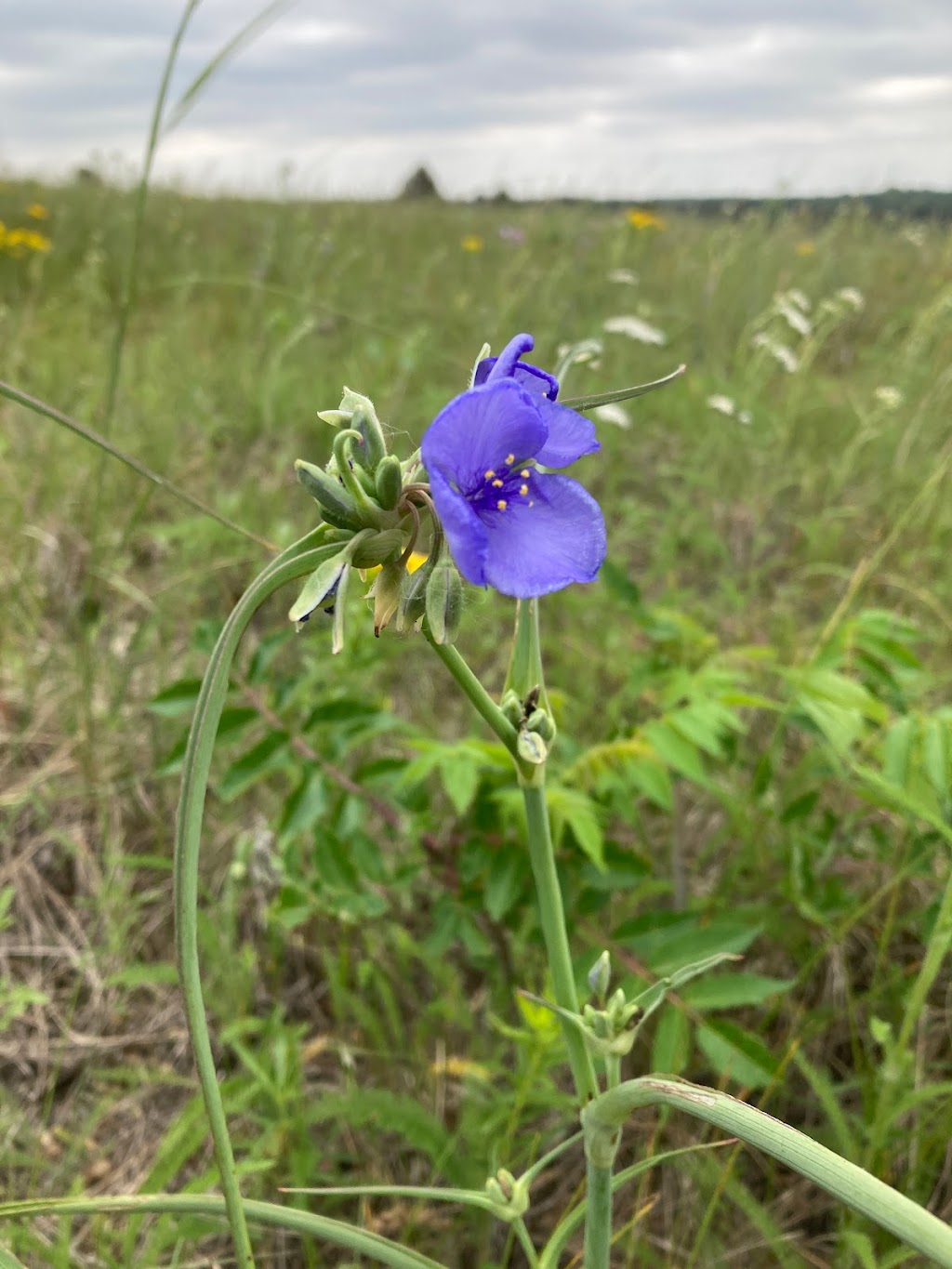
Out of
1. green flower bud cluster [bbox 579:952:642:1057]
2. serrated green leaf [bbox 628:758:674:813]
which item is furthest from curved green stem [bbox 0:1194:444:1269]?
serrated green leaf [bbox 628:758:674:813]

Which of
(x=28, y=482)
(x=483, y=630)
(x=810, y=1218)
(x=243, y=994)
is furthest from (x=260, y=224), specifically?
(x=810, y=1218)

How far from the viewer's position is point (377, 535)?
68 centimetres

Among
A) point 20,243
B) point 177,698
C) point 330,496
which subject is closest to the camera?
point 330,496

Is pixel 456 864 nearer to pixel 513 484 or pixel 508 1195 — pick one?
pixel 508 1195

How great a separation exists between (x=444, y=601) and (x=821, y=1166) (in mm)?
429

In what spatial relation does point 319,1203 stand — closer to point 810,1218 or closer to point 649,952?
point 649,952

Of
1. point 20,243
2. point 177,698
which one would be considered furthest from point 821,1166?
point 20,243

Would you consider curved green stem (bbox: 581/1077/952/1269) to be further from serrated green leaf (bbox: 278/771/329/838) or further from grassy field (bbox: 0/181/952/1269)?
serrated green leaf (bbox: 278/771/329/838)

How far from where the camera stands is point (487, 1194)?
2.84 ft

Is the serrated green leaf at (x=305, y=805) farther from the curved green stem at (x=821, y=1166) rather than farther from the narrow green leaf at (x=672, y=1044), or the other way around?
the curved green stem at (x=821, y=1166)

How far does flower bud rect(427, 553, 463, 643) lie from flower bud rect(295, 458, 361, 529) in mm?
71

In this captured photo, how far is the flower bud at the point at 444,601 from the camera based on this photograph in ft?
2.29

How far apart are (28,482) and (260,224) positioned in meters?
5.26

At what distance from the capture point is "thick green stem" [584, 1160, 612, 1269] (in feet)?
2.79
